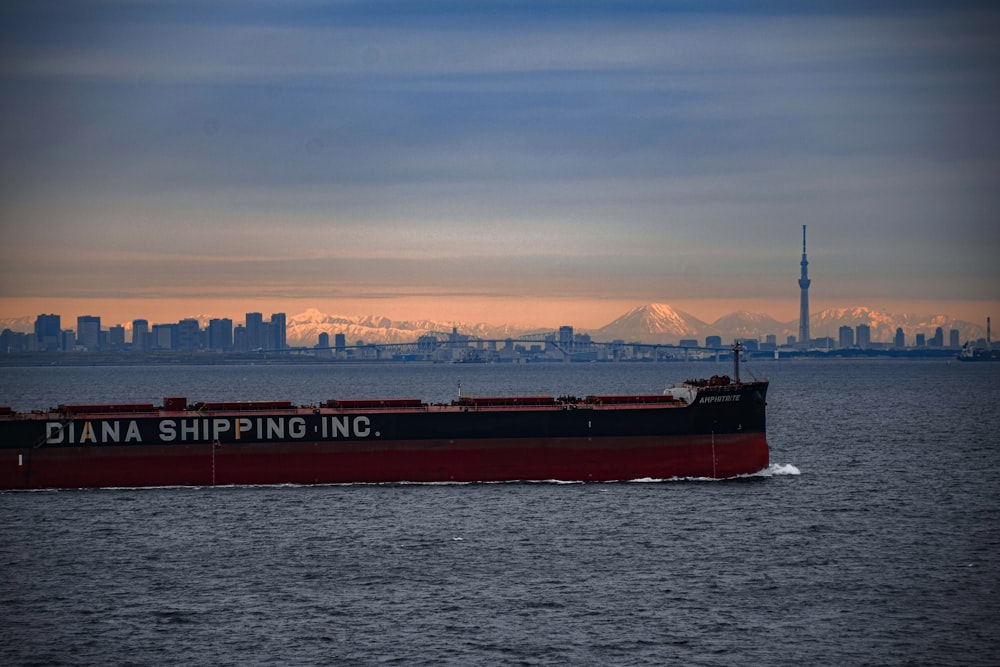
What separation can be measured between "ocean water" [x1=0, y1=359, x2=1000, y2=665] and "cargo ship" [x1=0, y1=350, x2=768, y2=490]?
3.67 feet

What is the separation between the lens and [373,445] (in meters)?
68.3

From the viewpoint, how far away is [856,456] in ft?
296

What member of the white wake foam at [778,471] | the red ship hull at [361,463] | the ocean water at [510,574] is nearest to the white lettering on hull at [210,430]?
the red ship hull at [361,463]

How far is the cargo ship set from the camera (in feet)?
221

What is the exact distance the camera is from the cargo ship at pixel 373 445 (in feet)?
221

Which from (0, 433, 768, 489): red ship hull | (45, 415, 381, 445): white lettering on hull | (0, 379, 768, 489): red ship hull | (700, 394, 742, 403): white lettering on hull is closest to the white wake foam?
(0, 379, 768, 489): red ship hull

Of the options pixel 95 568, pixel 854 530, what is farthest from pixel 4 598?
pixel 854 530

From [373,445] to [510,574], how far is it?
2266cm

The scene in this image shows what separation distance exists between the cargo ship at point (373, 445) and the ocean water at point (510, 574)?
112cm

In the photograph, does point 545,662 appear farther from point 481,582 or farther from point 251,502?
point 251,502

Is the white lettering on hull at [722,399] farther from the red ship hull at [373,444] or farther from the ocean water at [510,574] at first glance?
the ocean water at [510,574]

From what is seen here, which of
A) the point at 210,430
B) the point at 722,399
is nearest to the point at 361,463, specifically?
the point at 210,430

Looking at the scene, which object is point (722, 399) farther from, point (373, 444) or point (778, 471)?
point (373, 444)

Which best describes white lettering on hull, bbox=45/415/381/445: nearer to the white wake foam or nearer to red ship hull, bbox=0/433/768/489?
red ship hull, bbox=0/433/768/489
